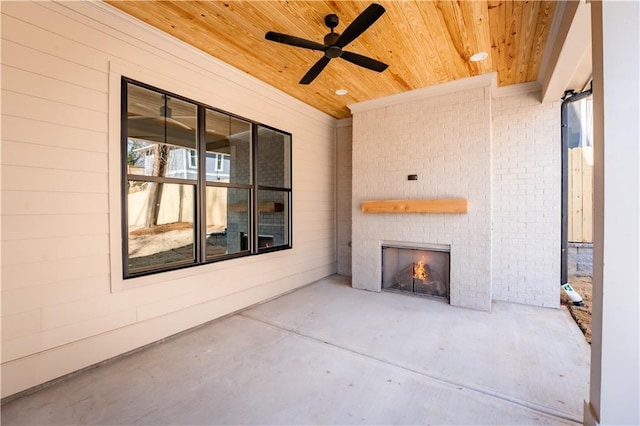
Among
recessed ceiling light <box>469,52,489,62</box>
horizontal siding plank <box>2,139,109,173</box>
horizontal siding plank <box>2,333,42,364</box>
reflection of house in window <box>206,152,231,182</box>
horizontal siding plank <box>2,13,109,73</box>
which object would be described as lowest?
horizontal siding plank <box>2,333,42,364</box>

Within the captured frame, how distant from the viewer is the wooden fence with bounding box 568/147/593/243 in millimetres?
4742

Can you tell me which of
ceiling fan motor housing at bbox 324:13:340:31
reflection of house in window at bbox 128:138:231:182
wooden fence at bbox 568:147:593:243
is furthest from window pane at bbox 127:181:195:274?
wooden fence at bbox 568:147:593:243

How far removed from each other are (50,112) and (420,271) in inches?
180

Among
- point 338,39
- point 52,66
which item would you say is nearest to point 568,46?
point 338,39

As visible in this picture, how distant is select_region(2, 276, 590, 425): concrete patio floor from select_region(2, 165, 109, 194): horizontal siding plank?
4.85ft

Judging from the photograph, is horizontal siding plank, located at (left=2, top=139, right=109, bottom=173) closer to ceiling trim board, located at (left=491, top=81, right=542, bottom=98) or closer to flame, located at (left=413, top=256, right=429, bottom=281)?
flame, located at (left=413, top=256, right=429, bottom=281)

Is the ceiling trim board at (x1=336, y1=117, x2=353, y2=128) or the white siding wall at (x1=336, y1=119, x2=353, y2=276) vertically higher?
the ceiling trim board at (x1=336, y1=117, x2=353, y2=128)

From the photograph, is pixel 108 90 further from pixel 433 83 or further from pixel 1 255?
pixel 433 83

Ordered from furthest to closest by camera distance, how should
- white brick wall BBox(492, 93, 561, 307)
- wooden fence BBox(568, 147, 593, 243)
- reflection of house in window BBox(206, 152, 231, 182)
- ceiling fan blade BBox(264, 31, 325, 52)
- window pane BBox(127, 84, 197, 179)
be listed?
wooden fence BBox(568, 147, 593, 243) < white brick wall BBox(492, 93, 561, 307) < reflection of house in window BBox(206, 152, 231, 182) < window pane BBox(127, 84, 197, 179) < ceiling fan blade BBox(264, 31, 325, 52)

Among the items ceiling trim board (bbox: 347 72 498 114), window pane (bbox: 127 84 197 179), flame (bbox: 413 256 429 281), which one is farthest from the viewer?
flame (bbox: 413 256 429 281)

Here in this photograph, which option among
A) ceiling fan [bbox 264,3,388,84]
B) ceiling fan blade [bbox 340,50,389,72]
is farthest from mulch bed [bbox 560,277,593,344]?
ceiling fan [bbox 264,3,388,84]

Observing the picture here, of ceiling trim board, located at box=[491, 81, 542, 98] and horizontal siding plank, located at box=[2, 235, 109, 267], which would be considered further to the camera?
ceiling trim board, located at box=[491, 81, 542, 98]

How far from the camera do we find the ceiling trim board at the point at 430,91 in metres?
3.73

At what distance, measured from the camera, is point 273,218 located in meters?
4.52
